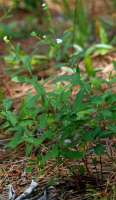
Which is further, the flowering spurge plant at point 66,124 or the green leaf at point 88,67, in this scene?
the green leaf at point 88,67

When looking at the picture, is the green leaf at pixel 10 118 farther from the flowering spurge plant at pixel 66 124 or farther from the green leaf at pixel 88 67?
the green leaf at pixel 88 67

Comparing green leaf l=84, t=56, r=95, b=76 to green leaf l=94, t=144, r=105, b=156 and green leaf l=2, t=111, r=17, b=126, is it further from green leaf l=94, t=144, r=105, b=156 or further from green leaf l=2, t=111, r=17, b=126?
green leaf l=94, t=144, r=105, b=156

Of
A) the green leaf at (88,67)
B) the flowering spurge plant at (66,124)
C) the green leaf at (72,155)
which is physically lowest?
the green leaf at (72,155)

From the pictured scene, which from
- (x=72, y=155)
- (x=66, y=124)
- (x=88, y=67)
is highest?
(x=88, y=67)

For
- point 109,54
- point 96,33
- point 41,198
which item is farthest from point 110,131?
point 96,33

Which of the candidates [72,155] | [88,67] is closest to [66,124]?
[72,155]

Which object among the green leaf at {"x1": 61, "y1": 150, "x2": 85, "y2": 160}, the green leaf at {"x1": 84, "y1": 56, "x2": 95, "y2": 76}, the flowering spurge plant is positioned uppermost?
the green leaf at {"x1": 84, "y1": 56, "x2": 95, "y2": 76}

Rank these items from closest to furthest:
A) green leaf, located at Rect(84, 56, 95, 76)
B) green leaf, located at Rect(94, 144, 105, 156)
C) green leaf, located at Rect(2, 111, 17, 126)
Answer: green leaf, located at Rect(94, 144, 105, 156) → green leaf, located at Rect(2, 111, 17, 126) → green leaf, located at Rect(84, 56, 95, 76)

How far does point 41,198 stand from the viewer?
5.88 ft

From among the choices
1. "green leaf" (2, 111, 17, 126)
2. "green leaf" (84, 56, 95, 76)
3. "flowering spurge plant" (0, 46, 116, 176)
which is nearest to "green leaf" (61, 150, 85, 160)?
"flowering spurge plant" (0, 46, 116, 176)

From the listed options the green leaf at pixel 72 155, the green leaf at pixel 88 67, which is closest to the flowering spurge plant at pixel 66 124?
the green leaf at pixel 72 155

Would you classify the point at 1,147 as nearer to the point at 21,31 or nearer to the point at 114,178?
the point at 114,178

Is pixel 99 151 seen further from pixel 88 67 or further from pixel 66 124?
pixel 88 67

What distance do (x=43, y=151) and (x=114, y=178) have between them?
348 mm
